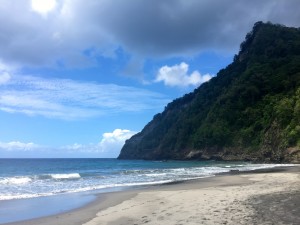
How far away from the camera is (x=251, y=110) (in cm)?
9212

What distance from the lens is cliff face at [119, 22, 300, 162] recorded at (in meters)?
72.8

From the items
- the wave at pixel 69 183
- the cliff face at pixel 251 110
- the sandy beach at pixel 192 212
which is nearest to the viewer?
the sandy beach at pixel 192 212

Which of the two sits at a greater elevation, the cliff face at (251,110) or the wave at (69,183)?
the cliff face at (251,110)

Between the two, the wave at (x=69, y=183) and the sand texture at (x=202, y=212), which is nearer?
the sand texture at (x=202, y=212)

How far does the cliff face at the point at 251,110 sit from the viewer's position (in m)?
72.8

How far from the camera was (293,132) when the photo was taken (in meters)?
64.2

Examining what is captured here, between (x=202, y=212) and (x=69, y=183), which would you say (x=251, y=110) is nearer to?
(x=69, y=183)

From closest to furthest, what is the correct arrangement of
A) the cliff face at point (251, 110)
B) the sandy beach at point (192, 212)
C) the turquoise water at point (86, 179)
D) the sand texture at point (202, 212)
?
the sand texture at point (202, 212)
the sandy beach at point (192, 212)
the turquoise water at point (86, 179)
the cliff face at point (251, 110)

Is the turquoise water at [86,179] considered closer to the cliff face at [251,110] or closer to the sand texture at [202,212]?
the sand texture at [202,212]

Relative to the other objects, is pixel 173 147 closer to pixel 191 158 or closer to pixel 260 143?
pixel 191 158

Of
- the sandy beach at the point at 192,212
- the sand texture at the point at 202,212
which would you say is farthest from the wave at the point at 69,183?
the sand texture at the point at 202,212

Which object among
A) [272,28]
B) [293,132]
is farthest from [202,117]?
[293,132]

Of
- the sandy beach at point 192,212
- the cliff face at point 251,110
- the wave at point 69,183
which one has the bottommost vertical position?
the sandy beach at point 192,212

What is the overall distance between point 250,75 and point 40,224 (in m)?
97.8
